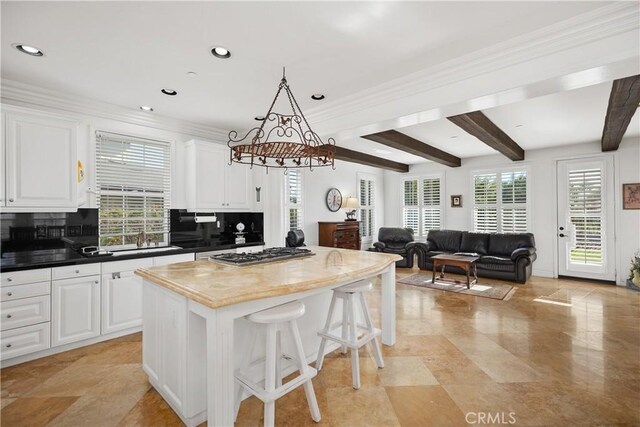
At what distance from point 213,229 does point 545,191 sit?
643 cm

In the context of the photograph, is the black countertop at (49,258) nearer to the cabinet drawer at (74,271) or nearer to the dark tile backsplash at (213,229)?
the cabinet drawer at (74,271)

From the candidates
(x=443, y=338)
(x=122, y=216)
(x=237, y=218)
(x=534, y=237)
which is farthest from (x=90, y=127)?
(x=534, y=237)

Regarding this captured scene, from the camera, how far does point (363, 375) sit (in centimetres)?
249

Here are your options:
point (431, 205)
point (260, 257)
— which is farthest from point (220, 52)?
point (431, 205)

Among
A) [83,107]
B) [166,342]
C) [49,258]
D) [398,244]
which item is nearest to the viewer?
[166,342]

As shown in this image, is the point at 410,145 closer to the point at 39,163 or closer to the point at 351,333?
the point at 351,333

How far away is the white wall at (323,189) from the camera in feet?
21.6

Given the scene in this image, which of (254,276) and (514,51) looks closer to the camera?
(254,276)

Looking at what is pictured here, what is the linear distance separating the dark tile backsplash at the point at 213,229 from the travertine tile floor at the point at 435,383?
141 cm

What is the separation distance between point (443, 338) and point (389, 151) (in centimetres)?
399

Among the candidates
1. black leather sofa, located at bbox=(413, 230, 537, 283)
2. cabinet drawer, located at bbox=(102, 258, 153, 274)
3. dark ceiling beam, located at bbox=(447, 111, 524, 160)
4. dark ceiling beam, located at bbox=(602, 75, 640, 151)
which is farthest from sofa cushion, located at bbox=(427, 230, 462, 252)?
cabinet drawer, located at bbox=(102, 258, 153, 274)

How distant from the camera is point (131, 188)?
379cm

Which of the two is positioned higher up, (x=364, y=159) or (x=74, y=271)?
(x=364, y=159)

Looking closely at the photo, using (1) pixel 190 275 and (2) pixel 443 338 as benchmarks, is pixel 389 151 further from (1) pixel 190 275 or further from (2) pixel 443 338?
(1) pixel 190 275
